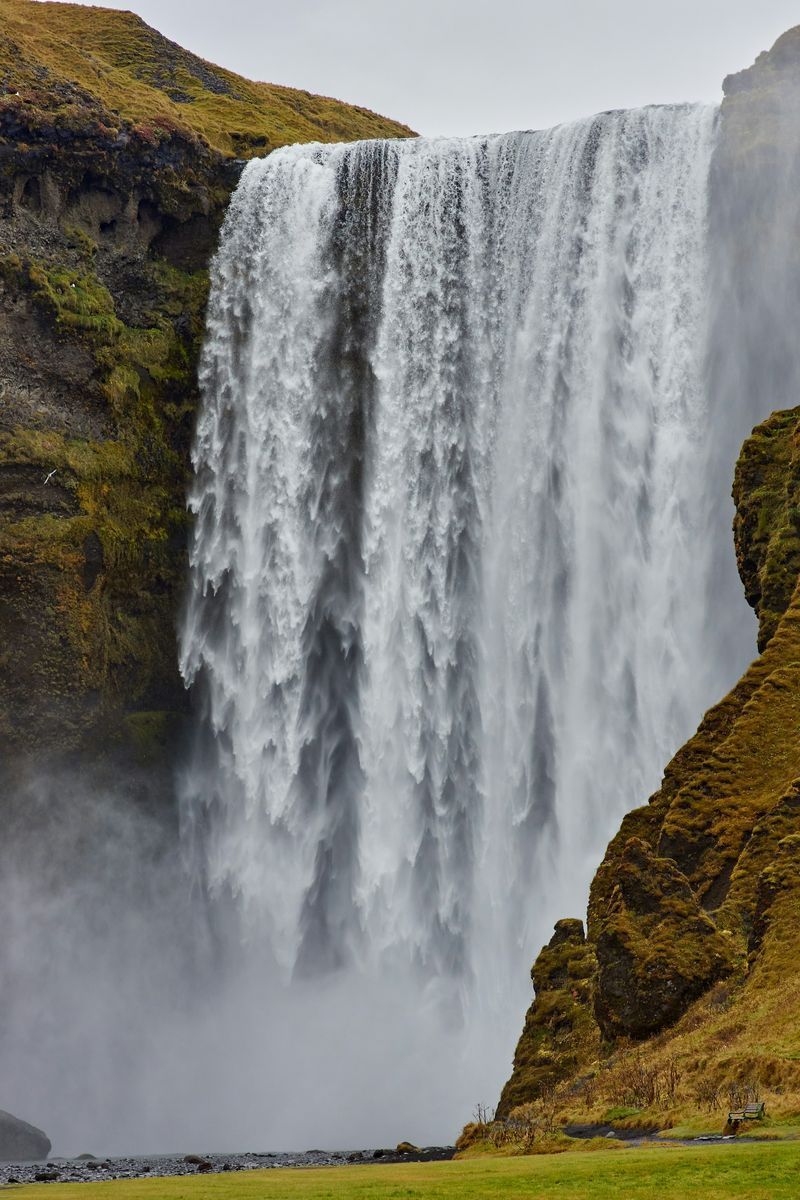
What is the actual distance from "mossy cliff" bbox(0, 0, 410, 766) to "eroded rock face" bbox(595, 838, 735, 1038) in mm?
29148

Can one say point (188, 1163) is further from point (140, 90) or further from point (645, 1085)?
point (140, 90)

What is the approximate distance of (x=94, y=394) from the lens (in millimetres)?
→ 50688

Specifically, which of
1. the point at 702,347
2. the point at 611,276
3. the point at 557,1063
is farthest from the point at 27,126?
the point at 557,1063

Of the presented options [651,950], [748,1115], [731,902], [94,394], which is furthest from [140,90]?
→ [748,1115]

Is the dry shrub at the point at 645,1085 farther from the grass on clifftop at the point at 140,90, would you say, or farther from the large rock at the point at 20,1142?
the grass on clifftop at the point at 140,90

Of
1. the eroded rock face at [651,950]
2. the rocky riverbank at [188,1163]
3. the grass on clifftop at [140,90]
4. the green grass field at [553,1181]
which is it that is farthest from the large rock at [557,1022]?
the grass on clifftop at [140,90]

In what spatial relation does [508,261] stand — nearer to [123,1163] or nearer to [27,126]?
[27,126]

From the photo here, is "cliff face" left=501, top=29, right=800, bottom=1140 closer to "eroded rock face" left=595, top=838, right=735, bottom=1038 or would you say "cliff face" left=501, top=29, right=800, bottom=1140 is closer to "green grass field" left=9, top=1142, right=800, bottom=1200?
"eroded rock face" left=595, top=838, right=735, bottom=1038

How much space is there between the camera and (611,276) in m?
48.5

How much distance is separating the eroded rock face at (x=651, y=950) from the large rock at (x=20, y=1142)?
2179 cm

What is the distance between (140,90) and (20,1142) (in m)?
39.6

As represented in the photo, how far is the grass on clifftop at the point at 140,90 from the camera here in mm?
51906

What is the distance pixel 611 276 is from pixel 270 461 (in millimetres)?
13516

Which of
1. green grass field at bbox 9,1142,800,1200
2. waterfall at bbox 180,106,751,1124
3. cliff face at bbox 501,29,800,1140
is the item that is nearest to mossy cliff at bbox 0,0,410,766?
waterfall at bbox 180,106,751,1124
